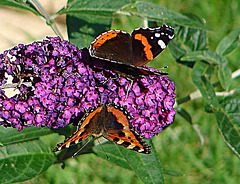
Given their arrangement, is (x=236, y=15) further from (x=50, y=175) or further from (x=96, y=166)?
(x=50, y=175)

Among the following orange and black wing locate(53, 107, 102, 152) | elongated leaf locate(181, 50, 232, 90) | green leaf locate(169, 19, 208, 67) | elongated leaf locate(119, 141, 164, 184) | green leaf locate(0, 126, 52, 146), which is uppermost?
green leaf locate(169, 19, 208, 67)

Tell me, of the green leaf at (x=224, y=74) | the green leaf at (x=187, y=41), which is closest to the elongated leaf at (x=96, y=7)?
the green leaf at (x=187, y=41)

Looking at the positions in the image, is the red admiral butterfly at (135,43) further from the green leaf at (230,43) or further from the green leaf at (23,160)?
the green leaf at (23,160)

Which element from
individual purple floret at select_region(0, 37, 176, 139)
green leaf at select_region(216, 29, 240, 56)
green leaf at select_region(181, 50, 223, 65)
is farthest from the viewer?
green leaf at select_region(216, 29, 240, 56)

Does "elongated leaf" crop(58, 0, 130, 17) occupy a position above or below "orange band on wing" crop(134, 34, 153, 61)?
above

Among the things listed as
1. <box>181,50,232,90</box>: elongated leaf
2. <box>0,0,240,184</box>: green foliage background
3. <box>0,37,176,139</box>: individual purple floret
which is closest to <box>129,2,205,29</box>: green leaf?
<box>181,50,232,90</box>: elongated leaf

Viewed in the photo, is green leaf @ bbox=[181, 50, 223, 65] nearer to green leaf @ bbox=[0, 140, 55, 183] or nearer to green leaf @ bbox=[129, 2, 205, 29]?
green leaf @ bbox=[129, 2, 205, 29]
